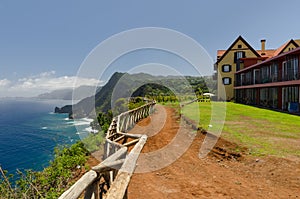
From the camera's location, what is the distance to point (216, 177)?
4160 mm

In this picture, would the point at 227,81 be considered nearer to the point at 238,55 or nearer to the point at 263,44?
the point at 238,55

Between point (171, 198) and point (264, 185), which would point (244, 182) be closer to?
point (264, 185)

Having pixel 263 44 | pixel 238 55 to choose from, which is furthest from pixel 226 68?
pixel 263 44

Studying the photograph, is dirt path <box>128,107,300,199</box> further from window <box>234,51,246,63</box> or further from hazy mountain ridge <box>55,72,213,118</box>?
window <box>234,51,246,63</box>

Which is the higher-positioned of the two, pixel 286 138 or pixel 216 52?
pixel 216 52

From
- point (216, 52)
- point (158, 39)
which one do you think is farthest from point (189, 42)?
point (216, 52)

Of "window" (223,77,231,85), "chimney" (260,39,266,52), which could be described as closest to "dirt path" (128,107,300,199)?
"window" (223,77,231,85)

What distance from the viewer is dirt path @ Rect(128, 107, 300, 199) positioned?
349 cm

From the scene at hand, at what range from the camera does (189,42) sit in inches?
342

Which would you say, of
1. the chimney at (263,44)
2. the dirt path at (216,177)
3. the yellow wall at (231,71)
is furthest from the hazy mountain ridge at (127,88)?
the chimney at (263,44)

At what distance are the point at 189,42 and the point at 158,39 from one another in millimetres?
1803

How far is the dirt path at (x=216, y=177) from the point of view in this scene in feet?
11.4

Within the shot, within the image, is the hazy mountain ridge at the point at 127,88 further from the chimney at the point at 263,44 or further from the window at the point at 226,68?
the chimney at the point at 263,44

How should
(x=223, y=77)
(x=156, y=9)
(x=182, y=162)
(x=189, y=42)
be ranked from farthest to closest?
(x=223, y=77), (x=156, y=9), (x=189, y=42), (x=182, y=162)
